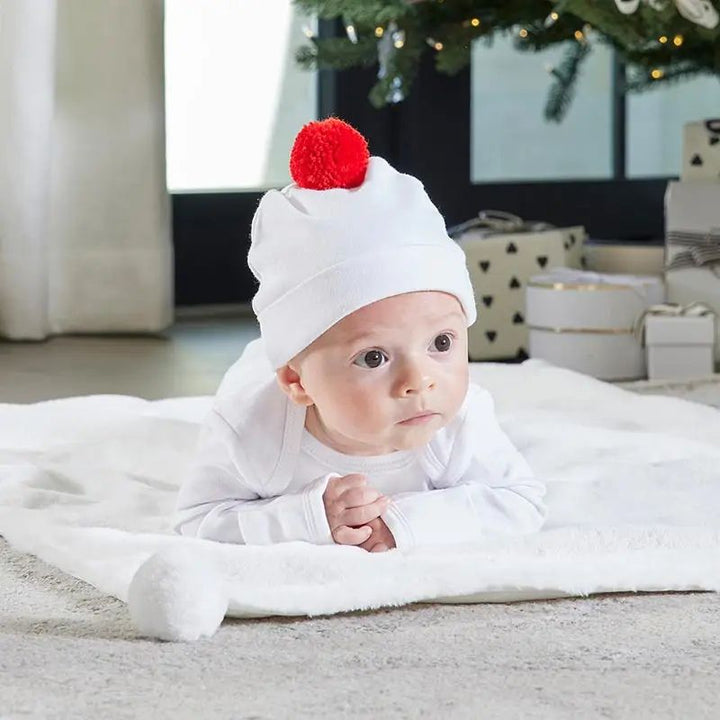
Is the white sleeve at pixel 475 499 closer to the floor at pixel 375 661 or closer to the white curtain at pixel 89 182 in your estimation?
the floor at pixel 375 661

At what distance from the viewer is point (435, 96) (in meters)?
3.67

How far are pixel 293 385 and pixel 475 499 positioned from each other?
0.19 meters

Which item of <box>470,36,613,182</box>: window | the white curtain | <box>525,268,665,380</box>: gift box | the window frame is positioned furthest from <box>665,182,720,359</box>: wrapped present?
the white curtain

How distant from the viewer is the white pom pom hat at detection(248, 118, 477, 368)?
129 cm

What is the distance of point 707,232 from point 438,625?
1769 mm

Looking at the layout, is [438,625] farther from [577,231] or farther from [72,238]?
[72,238]

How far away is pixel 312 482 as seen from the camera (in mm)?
1373

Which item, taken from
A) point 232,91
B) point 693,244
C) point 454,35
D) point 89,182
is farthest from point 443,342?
point 232,91

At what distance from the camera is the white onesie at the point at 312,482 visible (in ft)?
4.39

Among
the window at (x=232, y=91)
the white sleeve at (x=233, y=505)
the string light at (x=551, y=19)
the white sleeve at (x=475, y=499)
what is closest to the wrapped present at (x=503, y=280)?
the string light at (x=551, y=19)

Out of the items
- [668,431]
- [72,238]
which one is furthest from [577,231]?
[668,431]

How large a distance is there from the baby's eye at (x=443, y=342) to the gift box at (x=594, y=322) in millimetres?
1410

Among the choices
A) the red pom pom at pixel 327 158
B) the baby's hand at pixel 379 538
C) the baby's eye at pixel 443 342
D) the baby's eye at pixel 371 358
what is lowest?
the baby's hand at pixel 379 538

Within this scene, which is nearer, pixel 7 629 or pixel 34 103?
pixel 7 629
